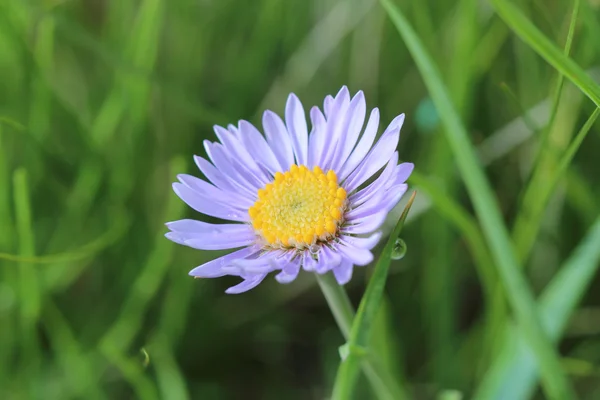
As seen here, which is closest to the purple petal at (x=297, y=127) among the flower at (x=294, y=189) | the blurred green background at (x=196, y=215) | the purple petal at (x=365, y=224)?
the flower at (x=294, y=189)

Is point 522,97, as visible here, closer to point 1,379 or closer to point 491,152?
point 491,152

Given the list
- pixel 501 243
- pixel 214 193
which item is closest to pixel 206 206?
pixel 214 193

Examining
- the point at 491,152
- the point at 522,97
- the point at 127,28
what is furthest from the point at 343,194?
the point at 127,28

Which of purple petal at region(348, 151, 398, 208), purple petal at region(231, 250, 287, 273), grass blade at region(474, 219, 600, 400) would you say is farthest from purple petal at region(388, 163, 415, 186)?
grass blade at region(474, 219, 600, 400)

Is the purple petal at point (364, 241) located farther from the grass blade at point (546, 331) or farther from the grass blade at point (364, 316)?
the grass blade at point (546, 331)

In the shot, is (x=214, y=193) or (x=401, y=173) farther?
(x=214, y=193)

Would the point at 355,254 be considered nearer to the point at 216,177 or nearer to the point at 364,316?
the point at 364,316

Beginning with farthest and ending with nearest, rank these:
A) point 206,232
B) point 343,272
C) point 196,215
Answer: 1. point 196,215
2. point 206,232
3. point 343,272
